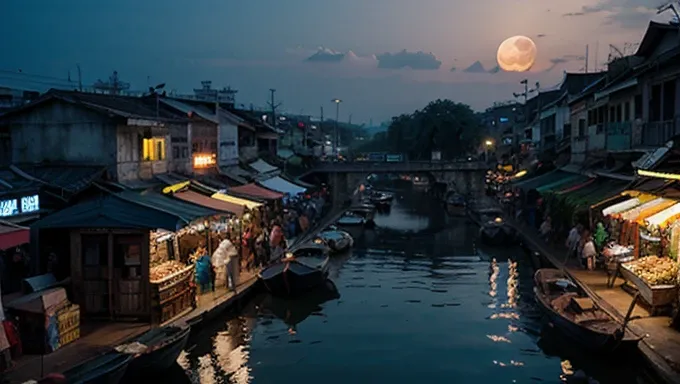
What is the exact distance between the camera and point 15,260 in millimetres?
18203

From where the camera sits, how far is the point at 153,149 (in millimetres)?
25781

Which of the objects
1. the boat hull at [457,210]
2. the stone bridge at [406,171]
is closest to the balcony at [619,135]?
the boat hull at [457,210]

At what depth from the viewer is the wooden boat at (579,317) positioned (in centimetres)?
1608

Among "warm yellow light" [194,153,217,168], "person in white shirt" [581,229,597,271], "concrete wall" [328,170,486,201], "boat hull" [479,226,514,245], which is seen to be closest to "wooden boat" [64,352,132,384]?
"person in white shirt" [581,229,597,271]

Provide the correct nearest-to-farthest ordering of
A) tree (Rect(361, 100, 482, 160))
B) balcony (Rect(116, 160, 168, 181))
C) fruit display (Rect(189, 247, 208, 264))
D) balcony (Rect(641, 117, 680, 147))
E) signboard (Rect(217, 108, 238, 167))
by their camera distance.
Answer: balcony (Rect(641, 117, 680, 147)), fruit display (Rect(189, 247, 208, 264)), balcony (Rect(116, 160, 168, 181)), signboard (Rect(217, 108, 238, 167)), tree (Rect(361, 100, 482, 160))

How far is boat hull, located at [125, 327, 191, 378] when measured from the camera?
14.5 m

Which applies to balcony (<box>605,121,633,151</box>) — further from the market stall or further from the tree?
the tree

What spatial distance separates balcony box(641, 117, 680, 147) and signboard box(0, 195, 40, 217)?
736 inches

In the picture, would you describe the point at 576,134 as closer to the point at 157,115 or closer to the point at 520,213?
the point at 520,213

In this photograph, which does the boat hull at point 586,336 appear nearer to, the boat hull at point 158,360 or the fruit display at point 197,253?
the boat hull at point 158,360

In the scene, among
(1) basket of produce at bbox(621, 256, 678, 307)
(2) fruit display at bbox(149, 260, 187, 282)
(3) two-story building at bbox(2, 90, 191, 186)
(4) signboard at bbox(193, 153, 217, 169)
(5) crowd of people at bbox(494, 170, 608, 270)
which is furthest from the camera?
(4) signboard at bbox(193, 153, 217, 169)

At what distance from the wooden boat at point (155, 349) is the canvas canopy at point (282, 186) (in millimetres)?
20598

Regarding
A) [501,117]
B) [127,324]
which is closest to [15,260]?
[127,324]

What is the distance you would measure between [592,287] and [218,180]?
18.3 meters
